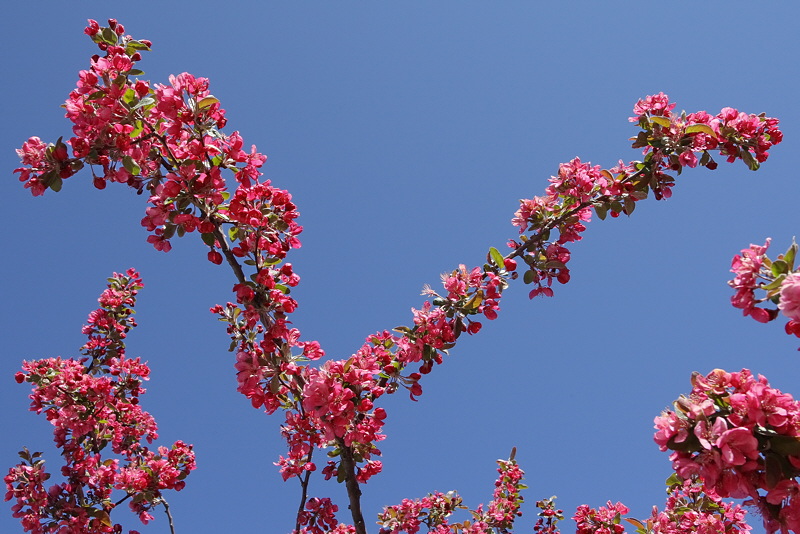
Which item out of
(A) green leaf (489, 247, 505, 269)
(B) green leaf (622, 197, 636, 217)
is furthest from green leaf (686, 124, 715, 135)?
(A) green leaf (489, 247, 505, 269)

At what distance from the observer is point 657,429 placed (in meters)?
2.09

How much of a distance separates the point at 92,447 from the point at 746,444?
528 centimetres

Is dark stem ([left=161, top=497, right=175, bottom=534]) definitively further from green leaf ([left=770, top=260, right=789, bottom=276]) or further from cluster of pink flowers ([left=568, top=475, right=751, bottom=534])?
green leaf ([left=770, top=260, right=789, bottom=276])

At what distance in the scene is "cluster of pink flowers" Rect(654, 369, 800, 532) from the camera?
1.78 metres

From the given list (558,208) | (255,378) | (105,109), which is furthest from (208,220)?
(558,208)

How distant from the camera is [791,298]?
1.71 m

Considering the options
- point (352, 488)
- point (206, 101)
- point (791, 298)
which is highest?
point (206, 101)

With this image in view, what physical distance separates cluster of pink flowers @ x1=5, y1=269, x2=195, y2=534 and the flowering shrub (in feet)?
0.06

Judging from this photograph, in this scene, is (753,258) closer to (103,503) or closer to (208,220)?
(208,220)

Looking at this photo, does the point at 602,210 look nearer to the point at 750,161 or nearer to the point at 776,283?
the point at 750,161

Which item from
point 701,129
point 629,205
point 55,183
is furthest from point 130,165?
point 701,129

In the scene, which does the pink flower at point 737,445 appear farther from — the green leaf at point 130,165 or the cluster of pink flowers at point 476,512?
the cluster of pink flowers at point 476,512

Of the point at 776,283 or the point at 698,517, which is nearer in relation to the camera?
the point at 776,283

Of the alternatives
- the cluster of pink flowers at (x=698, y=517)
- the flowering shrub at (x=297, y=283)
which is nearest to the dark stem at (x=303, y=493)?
the flowering shrub at (x=297, y=283)
